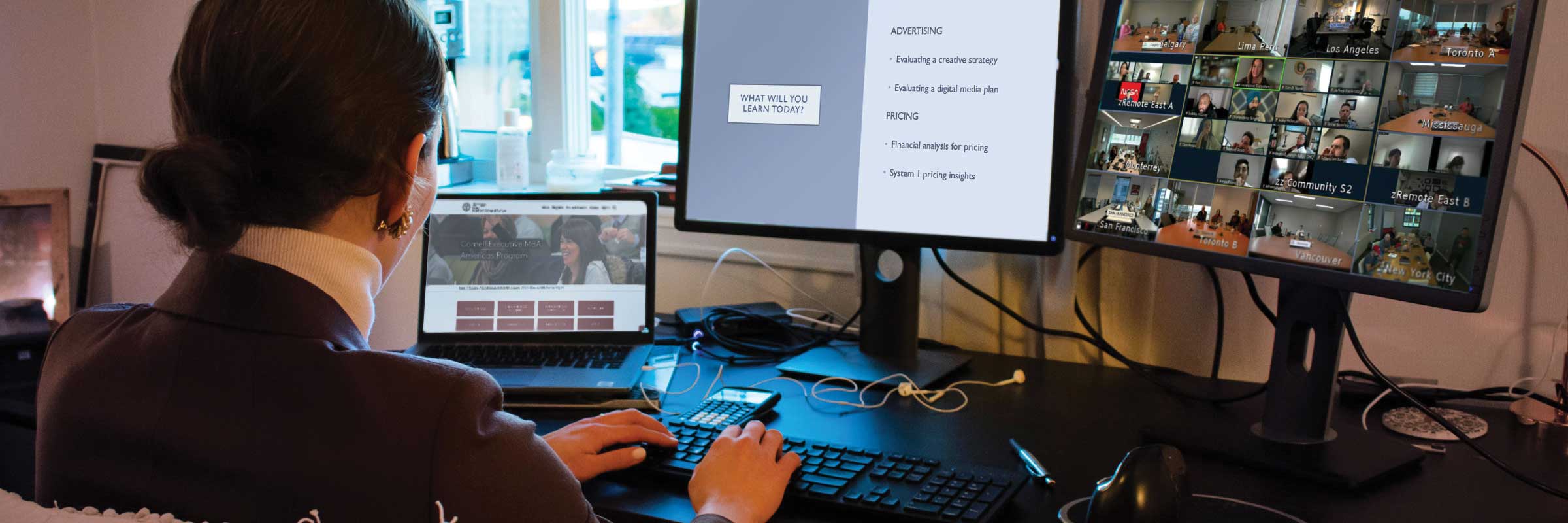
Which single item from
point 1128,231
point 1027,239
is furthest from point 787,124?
point 1128,231

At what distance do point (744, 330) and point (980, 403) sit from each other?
41 cm

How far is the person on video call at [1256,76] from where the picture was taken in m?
0.97

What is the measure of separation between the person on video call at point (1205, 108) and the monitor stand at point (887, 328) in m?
0.40

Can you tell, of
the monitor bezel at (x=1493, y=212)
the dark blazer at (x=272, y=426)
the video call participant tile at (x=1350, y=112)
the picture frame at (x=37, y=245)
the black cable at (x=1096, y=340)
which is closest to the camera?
the dark blazer at (x=272, y=426)

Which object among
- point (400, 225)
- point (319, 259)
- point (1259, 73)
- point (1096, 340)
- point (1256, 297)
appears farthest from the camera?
point (1096, 340)

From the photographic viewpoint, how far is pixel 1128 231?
108 centimetres

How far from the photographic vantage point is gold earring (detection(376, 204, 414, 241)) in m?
0.83

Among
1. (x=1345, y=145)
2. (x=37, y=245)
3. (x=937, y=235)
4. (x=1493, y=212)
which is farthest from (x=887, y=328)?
(x=37, y=245)

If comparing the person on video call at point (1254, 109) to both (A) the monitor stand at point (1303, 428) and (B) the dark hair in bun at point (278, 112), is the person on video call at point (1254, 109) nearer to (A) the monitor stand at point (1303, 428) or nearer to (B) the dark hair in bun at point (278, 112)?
(A) the monitor stand at point (1303, 428)

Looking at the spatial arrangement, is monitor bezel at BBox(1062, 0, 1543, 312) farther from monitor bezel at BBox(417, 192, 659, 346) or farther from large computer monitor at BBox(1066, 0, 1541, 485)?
monitor bezel at BBox(417, 192, 659, 346)

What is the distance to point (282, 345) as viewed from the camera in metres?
0.69

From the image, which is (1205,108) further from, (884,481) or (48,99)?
(48,99)

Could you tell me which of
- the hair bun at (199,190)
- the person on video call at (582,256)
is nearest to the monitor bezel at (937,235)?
the person on video call at (582,256)

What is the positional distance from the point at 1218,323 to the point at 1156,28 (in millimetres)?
416
